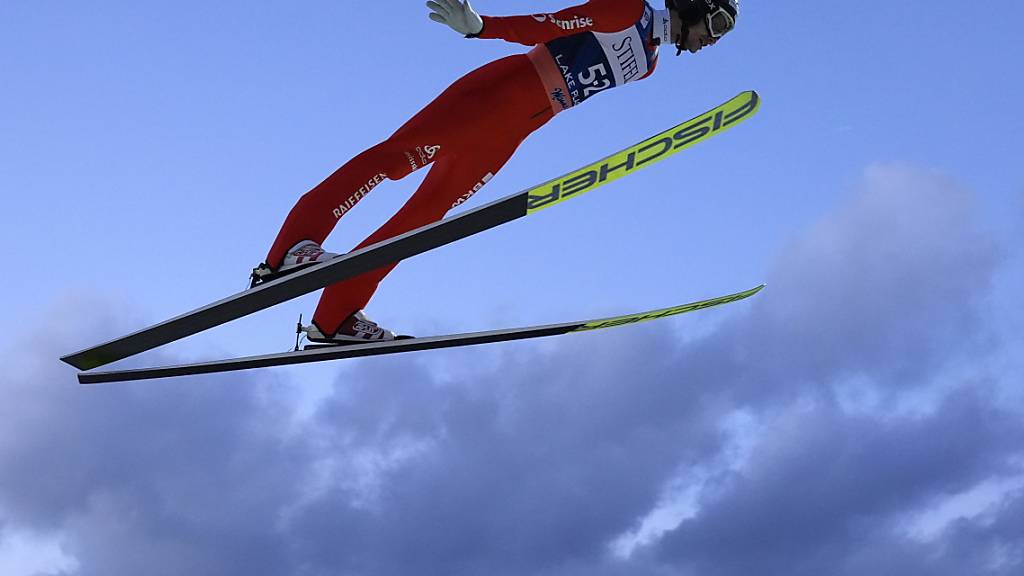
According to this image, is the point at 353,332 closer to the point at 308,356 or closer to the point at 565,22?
the point at 308,356

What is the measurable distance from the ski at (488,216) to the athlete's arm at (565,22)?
89 centimetres

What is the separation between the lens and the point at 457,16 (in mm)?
6016

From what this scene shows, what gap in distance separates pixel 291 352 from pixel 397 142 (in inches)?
58.4

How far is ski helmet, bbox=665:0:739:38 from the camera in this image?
6910 millimetres

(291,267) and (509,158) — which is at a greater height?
(509,158)

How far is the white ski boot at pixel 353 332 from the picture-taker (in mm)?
6879

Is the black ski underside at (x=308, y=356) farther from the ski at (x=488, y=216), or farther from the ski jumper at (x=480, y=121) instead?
the ski at (x=488, y=216)

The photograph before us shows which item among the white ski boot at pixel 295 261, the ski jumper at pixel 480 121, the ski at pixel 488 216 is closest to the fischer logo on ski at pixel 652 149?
the ski at pixel 488 216

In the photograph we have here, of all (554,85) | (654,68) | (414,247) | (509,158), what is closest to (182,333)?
(414,247)

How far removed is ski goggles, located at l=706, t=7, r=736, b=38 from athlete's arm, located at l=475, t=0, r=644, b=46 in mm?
538

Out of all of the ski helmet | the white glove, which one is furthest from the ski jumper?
the white glove

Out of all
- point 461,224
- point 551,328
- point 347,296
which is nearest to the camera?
point 461,224

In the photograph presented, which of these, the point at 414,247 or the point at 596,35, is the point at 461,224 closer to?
the point at 414,247

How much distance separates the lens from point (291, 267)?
624cm
